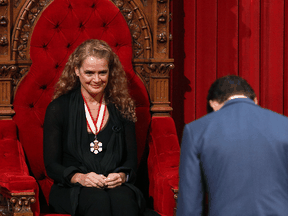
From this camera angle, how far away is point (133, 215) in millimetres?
2227

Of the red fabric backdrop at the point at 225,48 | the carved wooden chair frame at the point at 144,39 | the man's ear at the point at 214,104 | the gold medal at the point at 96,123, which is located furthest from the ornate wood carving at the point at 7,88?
the man's ear at the point at 214,104

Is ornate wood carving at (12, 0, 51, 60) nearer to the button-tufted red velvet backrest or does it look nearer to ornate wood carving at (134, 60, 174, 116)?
the button-tufted red velvet backrest

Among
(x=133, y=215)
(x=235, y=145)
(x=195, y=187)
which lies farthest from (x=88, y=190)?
(x=235, y=145)

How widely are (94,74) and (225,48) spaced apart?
1379mm

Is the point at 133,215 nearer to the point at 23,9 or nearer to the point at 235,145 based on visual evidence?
the point at 235,145

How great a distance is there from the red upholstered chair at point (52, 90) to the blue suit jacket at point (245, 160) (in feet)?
4.15

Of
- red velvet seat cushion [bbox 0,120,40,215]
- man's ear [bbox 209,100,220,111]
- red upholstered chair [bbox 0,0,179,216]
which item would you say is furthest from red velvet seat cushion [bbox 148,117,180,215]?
man's ear [bbox 209,100,220,111]

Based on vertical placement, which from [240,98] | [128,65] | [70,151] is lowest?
[70,151]

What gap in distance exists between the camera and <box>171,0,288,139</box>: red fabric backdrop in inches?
135

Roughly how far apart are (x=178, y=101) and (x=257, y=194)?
6.91ft

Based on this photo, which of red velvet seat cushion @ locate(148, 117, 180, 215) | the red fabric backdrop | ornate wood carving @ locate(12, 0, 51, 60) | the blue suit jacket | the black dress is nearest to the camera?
the blue suit jacket

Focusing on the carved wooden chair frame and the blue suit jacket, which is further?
the carved wooden chair frame

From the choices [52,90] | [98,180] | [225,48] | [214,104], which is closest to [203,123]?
[214,104]

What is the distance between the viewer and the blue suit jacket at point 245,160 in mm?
1357
